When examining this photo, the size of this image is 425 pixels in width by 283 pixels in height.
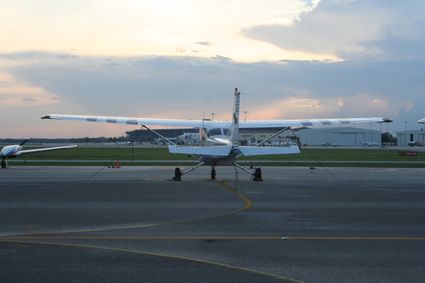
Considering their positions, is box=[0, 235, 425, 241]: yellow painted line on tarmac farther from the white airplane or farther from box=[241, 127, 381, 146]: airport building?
box=[241, 127, 381, 146]: airport building

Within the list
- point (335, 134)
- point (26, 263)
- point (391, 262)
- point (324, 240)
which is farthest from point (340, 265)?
point (335, 134)

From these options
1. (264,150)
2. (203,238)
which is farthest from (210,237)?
(264,150)

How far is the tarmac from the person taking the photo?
7836 millimetres

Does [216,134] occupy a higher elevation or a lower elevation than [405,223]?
higher

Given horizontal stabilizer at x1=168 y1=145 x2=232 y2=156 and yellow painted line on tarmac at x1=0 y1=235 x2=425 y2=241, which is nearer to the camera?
yellow painted line on tarmac at x1=0 y1=235 x2=425 y2=241

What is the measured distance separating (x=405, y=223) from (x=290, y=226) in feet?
8.70

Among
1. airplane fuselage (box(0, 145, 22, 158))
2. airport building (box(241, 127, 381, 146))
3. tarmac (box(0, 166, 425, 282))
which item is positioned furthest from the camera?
airport building (box(241, 127, 381, 146))

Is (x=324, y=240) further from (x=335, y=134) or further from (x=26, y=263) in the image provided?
(x=335, y=134)

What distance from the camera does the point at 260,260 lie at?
8.64 m

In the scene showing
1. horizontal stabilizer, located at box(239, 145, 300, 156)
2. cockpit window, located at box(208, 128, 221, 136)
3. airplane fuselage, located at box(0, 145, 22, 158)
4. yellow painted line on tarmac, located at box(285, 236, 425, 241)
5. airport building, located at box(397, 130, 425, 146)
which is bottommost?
yellow painted line on tarmac, located at box(285, 236, 425, 241)

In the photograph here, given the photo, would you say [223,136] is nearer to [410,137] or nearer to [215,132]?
[215,132]

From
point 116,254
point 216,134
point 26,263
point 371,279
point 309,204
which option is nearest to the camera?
point 371,279

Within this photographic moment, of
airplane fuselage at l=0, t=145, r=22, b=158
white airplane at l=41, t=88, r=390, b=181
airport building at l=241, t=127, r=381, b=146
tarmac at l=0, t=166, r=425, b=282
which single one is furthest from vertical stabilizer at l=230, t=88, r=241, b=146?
airport building at l=241, t=127, r=381, b=146

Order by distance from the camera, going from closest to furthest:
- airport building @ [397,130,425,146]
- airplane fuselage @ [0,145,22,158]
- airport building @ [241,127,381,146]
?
airplane fuselage @ [0,145,22,158] → airport building @ [397,130,425,146] → airport building @ [241,127,381,146]
